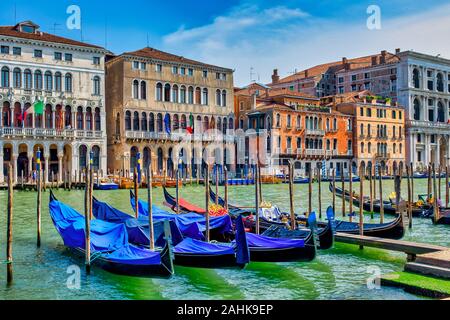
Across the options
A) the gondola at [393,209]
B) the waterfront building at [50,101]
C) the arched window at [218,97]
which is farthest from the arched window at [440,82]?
the gondola at [393,209]

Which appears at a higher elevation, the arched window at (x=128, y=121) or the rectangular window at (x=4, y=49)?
the rectangular window at (x=4, y=49)

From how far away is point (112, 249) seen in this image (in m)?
5.08

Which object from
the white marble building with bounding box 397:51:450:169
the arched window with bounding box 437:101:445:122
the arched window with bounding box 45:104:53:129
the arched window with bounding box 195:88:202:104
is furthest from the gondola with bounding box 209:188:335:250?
the arched window with bounding box 437:101:445:122

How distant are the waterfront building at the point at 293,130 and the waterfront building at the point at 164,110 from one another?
1.01 metres

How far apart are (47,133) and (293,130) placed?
8.95 meters

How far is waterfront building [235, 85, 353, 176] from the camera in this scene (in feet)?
65.9

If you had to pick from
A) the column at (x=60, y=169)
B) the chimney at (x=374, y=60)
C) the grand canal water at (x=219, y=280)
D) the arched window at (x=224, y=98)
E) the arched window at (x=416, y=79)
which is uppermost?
the chimney at (x=374, y=60)

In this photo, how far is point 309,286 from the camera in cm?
451

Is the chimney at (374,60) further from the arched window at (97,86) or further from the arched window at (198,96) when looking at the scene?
the arched window at (97,86)

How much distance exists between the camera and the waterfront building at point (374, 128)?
22.5 metres

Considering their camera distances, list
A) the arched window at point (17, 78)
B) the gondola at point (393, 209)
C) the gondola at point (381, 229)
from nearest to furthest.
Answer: the gondola at point (381, 229)
the gondola at point (393, 209)
the arched window at point (17, 78)

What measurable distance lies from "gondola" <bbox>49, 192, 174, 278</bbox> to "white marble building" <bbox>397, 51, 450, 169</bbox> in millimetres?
21683
